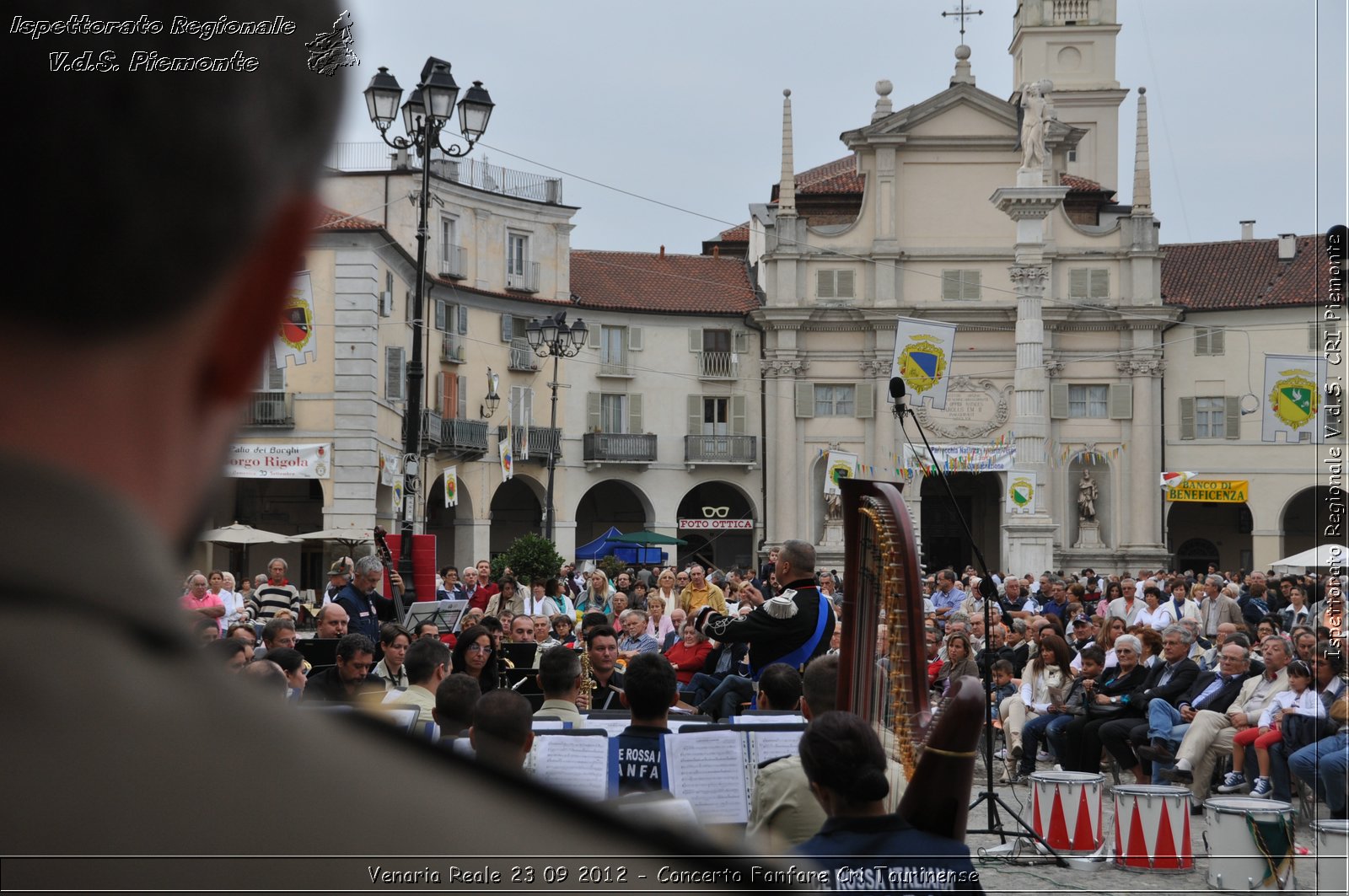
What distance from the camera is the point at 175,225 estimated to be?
57 cm

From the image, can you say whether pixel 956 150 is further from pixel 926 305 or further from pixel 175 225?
pixel 175 225

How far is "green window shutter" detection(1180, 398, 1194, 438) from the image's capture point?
147ft

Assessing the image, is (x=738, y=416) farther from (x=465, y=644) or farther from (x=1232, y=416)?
(x=465, y=644)

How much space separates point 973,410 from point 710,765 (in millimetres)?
39959

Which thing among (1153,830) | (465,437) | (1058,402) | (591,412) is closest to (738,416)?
(591,412)

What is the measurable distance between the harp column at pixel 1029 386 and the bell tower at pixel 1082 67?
1918 centimetres

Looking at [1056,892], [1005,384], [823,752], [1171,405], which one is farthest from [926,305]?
[823,752]

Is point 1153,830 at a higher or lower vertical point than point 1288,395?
lower

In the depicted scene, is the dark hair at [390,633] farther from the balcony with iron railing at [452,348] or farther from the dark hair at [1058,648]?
the balcony with iron railing at [452,348]

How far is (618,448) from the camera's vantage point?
44312 millimetres

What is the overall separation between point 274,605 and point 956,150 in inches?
1424

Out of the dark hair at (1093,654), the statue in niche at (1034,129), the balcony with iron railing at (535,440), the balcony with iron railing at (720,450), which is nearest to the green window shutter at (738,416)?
the balcony with iron railing at (720,450)

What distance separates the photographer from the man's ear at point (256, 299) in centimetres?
58

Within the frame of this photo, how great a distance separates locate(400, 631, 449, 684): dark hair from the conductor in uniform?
1582mm
